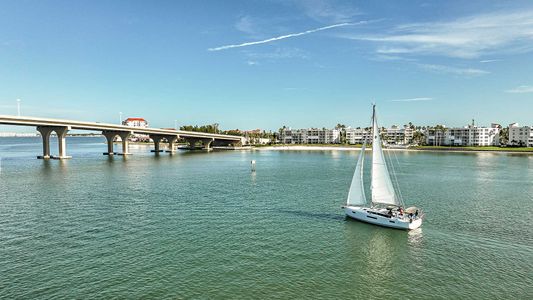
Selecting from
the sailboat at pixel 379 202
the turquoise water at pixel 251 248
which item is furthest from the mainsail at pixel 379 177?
the turquoise water at pixel 251 248

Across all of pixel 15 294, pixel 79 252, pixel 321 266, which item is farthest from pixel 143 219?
pixel 321 266

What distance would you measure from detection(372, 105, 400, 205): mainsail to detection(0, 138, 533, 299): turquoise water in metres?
4.32

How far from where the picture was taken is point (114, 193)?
207 feet

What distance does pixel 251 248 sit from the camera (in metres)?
34.3

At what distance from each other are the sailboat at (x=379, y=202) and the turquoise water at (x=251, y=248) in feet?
3.67

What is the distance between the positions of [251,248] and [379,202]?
61.9 feet

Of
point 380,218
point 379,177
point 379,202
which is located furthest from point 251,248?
point 379,177

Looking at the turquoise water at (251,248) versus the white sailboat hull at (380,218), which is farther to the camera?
the white sailboat hull at (380,218)

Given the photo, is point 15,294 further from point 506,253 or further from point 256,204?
point 506,253

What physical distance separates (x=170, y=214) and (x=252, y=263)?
21.1m

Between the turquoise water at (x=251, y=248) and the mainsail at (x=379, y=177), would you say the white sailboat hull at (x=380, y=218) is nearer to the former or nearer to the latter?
the turquoise water at (x=251, y=248)

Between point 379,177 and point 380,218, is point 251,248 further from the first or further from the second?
point 379,177

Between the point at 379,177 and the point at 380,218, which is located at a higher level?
the point at 379,177

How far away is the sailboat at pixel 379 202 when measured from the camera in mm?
40688
